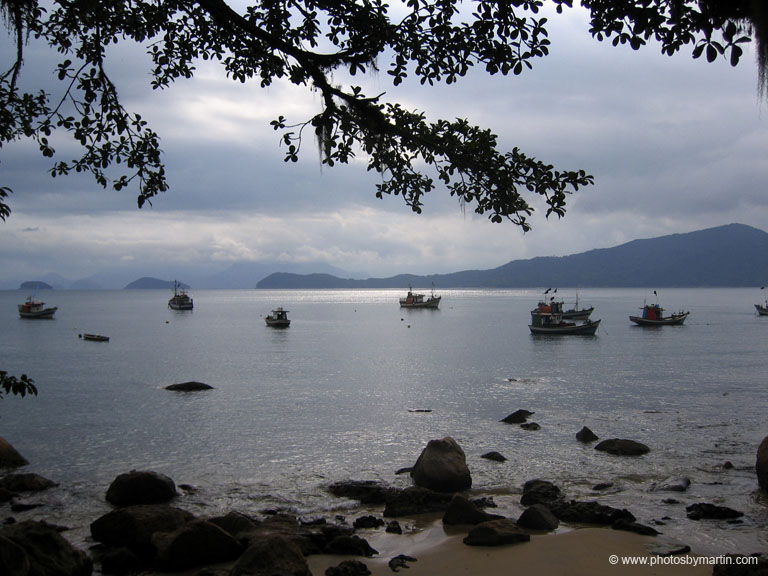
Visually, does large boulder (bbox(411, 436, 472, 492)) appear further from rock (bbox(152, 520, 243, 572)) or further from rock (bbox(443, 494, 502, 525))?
rock (bbox(152, 520, 243, 572))

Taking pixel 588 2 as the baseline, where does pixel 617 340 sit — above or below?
below

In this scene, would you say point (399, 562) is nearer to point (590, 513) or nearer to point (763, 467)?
point (590, 513)

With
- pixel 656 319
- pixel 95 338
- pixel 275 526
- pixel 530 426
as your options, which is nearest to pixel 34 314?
pixel 95 338

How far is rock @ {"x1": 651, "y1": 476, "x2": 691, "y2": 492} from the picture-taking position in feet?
48.5

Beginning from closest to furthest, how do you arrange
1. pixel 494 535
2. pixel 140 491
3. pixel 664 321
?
pixel 494 535 → pixel 140 491 → pixel 664 321

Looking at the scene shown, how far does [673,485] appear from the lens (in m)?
15.0

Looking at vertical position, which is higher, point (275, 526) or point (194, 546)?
point (194, 546)

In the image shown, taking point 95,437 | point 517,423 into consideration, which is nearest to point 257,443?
point 95,437

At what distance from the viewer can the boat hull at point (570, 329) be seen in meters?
71.1

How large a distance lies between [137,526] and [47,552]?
2.34 meters

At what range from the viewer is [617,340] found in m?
67.8

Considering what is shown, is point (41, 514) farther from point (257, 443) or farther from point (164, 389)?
point (164, 389)

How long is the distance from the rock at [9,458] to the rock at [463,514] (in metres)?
14.2

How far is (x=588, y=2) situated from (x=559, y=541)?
8939mm
